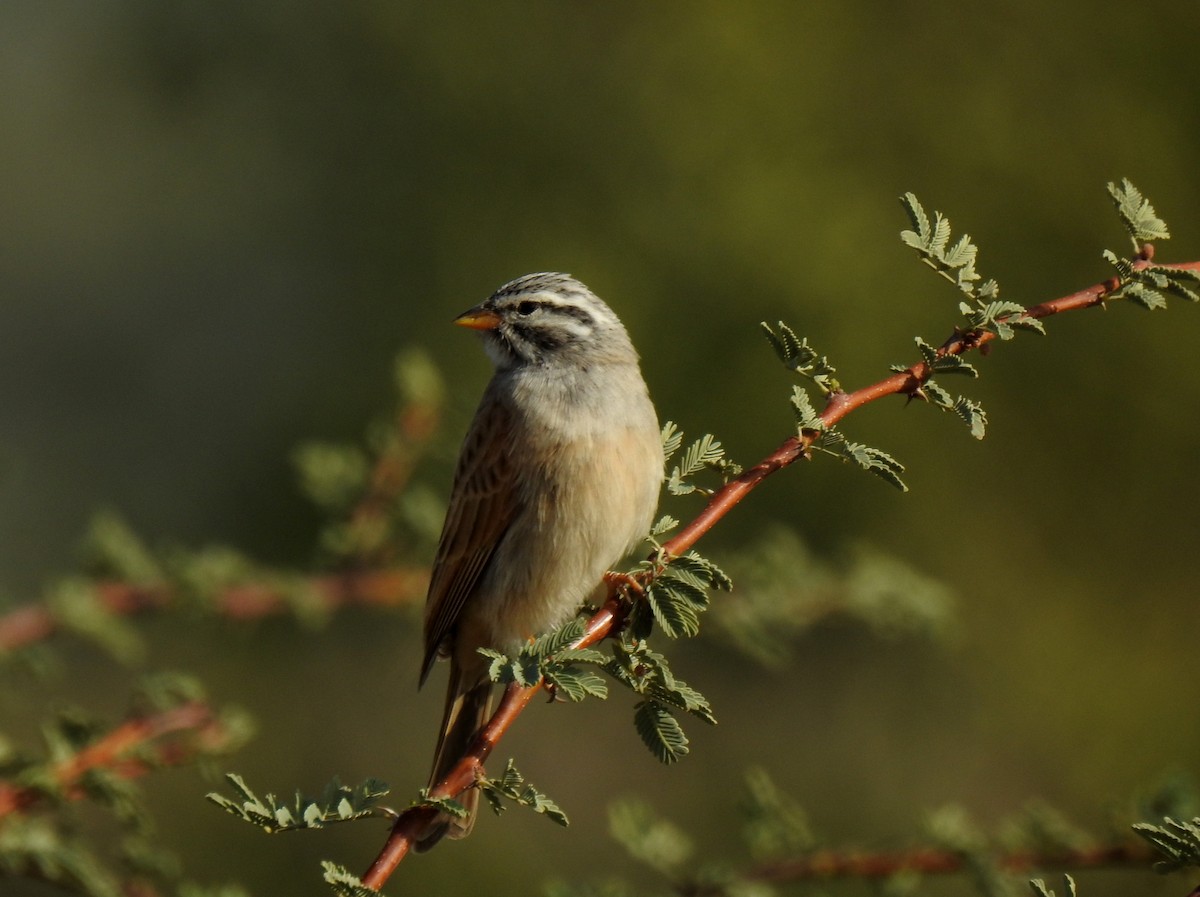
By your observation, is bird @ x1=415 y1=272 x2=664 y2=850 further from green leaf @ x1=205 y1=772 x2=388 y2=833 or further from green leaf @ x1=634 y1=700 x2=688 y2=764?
green leaf @ x1=205 y1=772 x2=388 y2=833

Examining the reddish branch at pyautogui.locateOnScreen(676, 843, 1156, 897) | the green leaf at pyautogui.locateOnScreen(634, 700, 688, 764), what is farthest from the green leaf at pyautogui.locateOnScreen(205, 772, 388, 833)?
the reddish branch at pyautogui.locateOnScreen(676, 843, 1156, 897)

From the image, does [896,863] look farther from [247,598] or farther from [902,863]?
[247,598]

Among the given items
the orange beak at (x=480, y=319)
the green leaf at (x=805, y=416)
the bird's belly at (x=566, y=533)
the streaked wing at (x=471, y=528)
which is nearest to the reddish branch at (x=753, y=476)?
the green leaf at (x=805, y=416)

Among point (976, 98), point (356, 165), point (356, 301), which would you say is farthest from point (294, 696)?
point (976, 98)

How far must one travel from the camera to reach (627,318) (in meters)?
9.01

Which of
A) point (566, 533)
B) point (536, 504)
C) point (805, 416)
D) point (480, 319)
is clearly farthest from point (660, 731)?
point (480, 319)

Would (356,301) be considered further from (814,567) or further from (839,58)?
(814,567)

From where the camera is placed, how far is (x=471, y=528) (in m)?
4.69

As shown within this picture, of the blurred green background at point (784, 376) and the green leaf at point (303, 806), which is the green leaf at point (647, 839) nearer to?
the green leaf at point (303, 806)

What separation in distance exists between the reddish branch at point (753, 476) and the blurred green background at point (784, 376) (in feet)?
18.3

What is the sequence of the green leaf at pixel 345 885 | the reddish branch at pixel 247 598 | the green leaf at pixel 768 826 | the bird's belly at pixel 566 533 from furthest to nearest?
1. the bird's belly at pixel 566 533
2. the reddish branch at pixel 247 598
3. the green leaf at pixel 768 826
4. the green leaf at pixel 345 885

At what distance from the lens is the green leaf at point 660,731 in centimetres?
269

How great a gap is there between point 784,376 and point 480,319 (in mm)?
3831

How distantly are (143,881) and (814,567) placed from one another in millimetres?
2427
